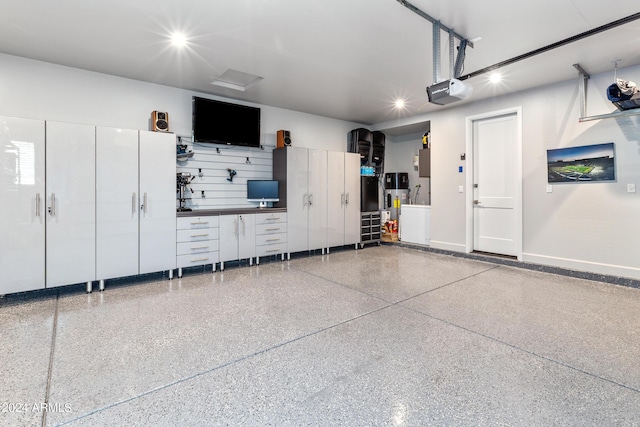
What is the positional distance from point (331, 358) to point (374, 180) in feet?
17.2

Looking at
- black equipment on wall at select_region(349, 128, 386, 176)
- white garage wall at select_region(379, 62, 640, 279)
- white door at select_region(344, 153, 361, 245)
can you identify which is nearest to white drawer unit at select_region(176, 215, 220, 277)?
white door at select_region(344, 153, 361, 245)

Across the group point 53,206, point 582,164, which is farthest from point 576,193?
point 53,206

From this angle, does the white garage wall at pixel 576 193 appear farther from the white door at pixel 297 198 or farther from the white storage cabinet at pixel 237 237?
the white storage cabinet at pixel 237 237

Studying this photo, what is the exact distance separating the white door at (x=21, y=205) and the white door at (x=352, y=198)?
4739 mm

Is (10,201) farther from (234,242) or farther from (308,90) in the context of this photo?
(308,90)

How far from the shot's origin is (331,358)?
2.27 meters

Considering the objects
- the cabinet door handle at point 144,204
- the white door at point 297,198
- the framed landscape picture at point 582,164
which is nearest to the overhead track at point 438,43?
the framed landscape picture at point 582,164

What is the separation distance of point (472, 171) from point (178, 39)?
502 cm

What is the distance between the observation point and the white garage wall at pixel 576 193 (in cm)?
412

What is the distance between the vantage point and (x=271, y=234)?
5.51 metres

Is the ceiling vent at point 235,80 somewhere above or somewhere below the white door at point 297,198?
above

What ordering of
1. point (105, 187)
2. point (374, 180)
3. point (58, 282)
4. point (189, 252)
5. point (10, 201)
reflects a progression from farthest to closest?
point (374, 180), point (189, 252), point (105, 187), point (58, 282), point (10, 201)

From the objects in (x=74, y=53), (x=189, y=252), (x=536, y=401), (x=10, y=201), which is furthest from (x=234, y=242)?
(x=536, y=401)

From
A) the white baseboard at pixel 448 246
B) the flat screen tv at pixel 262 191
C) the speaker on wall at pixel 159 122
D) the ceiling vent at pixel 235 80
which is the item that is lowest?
the white baseboard at pixel 448 246
